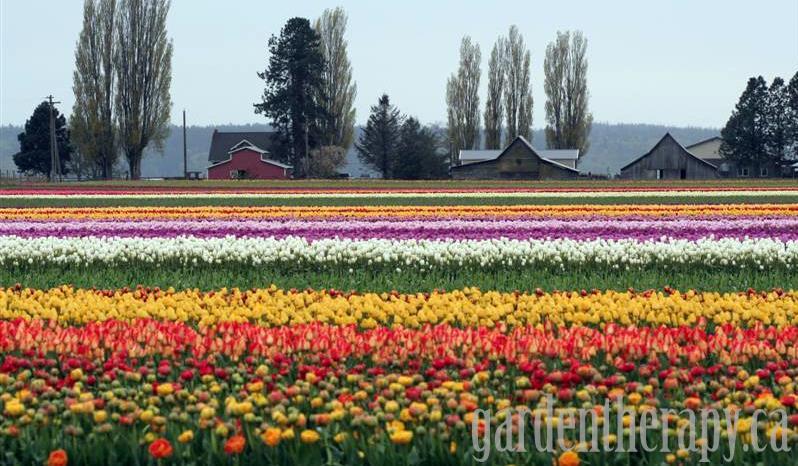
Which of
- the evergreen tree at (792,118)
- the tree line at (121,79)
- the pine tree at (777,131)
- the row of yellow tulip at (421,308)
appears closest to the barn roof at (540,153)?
the pine tree at (777,131)

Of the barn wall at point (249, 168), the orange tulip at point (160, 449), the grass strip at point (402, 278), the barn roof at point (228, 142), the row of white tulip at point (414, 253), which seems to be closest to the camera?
the orange tulip at point (160, 449)

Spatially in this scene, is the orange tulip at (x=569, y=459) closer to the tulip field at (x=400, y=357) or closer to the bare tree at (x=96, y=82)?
the tulip field at (x=400, y=357)

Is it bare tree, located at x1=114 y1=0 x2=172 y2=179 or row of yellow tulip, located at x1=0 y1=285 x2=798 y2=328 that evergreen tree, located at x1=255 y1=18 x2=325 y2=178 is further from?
row of yellow tulip, located at x1=0 y1=285 x2=798 y2=328

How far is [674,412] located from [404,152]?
65.1m

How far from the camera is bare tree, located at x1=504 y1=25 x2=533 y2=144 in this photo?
267 feet

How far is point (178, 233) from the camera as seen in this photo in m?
17.6

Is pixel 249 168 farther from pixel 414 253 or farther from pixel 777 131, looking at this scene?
pixel 414 253

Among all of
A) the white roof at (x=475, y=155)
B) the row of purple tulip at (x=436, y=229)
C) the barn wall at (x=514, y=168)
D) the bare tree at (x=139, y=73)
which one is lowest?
the row of purple tulip at (x=436, y=229)

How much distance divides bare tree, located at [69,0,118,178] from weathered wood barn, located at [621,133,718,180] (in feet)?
128

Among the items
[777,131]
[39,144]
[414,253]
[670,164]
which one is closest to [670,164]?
[670,164]

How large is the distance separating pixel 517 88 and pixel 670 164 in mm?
13121

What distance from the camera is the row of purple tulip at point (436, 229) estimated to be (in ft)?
54.7

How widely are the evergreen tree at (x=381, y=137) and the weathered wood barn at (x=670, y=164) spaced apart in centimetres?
1881

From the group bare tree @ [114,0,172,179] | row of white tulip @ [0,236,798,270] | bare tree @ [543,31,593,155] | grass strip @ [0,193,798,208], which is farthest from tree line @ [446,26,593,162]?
row of white tulip @ [0,236,798,270]
